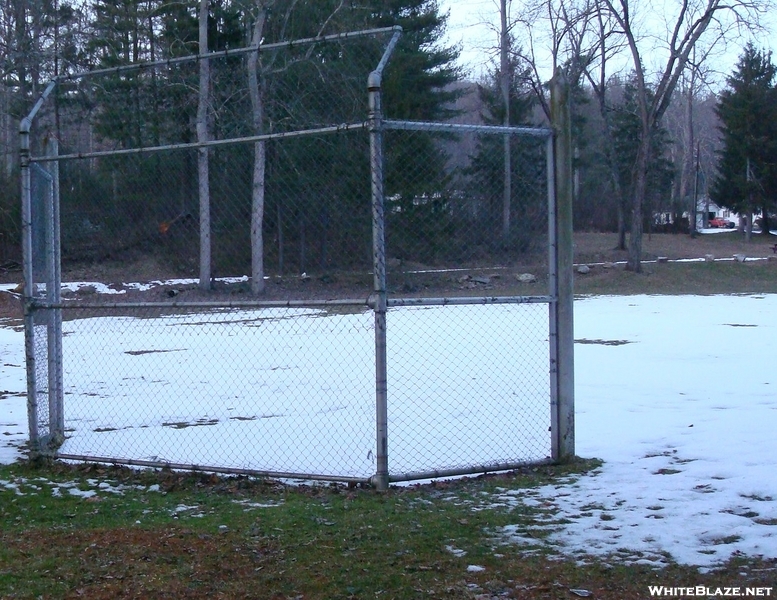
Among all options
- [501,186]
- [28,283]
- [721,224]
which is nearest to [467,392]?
[501,186]

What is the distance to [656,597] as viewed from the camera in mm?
3809

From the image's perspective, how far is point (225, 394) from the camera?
978 centimetres

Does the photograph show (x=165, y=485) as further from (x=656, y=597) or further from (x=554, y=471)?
(x=656, y=597)


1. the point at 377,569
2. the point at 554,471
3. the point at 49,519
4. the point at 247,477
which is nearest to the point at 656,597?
the point at 377,569

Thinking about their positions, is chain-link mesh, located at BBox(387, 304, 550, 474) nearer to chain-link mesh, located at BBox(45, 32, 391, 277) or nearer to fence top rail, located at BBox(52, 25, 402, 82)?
chain-link mesh, located at BBox(45, 32, 391, 277)

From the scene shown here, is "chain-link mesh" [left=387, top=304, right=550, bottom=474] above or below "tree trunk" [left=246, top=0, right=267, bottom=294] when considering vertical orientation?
below

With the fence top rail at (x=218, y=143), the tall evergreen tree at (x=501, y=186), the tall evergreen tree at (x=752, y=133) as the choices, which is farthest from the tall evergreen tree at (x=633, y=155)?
the fence top rail at (x=218, y=143)

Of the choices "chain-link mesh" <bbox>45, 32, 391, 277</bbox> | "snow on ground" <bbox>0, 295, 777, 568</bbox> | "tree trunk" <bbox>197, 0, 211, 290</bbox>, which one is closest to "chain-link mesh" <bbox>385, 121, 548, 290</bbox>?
"chain-link mesh" <bbox>45, 32, 391, 277</bbox>

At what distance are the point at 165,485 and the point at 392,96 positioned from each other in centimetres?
553

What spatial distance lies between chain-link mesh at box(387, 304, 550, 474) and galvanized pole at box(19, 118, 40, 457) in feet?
9.19

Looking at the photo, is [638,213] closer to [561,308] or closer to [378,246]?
[561,308]

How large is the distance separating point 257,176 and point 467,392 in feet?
13.4

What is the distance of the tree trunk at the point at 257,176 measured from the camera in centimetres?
635

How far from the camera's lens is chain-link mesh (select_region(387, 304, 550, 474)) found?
6891mm
